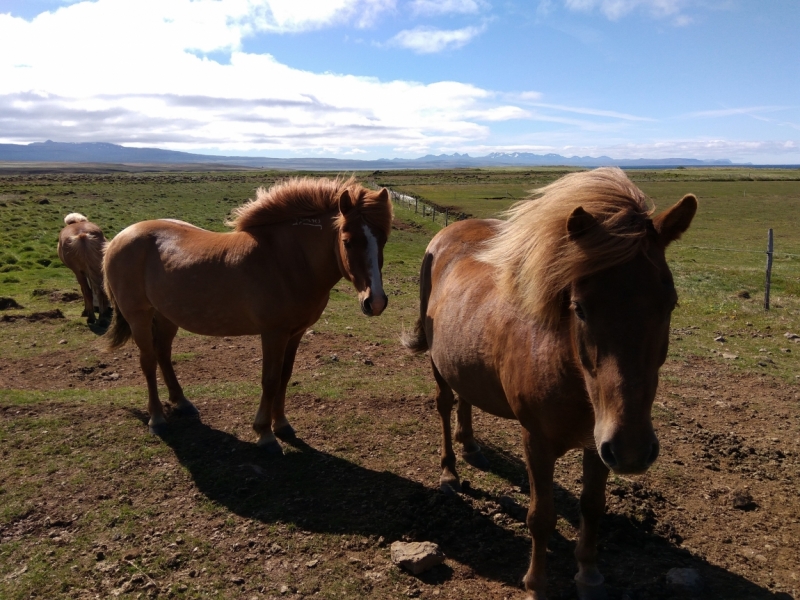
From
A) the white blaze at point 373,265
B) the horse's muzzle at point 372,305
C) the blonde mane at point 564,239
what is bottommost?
the horse's muzzle at point 372,305

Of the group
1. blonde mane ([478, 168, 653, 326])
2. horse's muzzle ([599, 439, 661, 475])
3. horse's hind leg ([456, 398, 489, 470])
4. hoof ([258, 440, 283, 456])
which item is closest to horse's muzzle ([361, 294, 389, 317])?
horse's hind leg ([456, 398, 489, 470])

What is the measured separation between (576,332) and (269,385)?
3586mm

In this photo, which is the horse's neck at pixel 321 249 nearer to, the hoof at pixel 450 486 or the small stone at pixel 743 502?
the hoof at pixel 450 486

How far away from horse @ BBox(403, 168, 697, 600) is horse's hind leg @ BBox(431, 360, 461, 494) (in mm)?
812

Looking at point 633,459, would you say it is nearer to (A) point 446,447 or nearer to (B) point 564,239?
(B) point 564,239

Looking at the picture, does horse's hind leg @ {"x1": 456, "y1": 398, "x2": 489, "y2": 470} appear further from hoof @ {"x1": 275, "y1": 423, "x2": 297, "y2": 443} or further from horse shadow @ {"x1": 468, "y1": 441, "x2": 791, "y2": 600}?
hoof @ {"x1": 275, "y1": 423, "x2": 297, "y2": 443}

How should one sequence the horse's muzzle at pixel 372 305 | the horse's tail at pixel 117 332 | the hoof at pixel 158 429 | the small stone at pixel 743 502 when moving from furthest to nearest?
1. the horse's tail at pixel 117 332
2. the hoof at pixel 158 429
3. the horse's muzzle at pixel 372 305
4. the small stone at pixel 743 502

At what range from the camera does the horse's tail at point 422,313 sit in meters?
5.09

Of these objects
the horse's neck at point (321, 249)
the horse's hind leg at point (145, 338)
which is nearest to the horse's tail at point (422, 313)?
the horse's neck at point (321, 249)

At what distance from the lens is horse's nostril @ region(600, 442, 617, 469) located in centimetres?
220

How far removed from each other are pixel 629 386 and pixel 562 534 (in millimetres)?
2278

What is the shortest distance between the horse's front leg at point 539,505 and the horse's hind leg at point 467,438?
175 centimetres

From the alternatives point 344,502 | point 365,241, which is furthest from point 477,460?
point 365,241

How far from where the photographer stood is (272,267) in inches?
205
